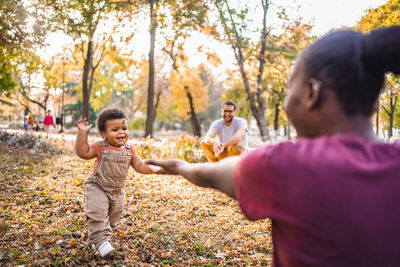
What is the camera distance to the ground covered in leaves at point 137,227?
13.4 ft

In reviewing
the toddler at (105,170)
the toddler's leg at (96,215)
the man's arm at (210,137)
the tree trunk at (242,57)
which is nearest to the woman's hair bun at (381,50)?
the toddler at (105,170)

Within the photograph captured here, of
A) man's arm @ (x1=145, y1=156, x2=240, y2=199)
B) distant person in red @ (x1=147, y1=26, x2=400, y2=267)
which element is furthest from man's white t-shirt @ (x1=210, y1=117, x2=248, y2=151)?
distant person in red @ (x1=147, y1=26, x2=400, y2=267)

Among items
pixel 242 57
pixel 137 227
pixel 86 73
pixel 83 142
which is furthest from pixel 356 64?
pixel 86 73

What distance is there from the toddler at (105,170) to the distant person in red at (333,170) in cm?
288

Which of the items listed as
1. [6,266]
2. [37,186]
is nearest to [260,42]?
[37,186]

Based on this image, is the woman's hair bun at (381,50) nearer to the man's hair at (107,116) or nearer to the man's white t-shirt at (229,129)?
the man's hair at (107,116)

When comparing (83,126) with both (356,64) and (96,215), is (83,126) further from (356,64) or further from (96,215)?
(356,64)

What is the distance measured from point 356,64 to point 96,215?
3.58 meters

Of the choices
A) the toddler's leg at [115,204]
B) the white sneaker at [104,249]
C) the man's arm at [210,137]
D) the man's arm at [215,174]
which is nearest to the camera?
the man's arm at [215,174]

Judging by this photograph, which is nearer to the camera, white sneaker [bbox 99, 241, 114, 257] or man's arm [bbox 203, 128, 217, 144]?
white sneaker [bbox 99, 241, 114, 257]

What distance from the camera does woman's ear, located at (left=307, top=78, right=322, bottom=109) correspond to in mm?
1128

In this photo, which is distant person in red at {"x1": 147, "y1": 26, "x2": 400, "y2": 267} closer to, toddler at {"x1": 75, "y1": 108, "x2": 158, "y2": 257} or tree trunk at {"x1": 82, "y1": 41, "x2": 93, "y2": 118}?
toddler at {"x1": 75, "y1": 108, "x2": 158, "y2": 257}

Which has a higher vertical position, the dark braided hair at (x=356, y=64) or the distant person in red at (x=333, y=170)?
the dark braided hair at (x=356, y=64)

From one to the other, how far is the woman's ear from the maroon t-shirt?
179mm
